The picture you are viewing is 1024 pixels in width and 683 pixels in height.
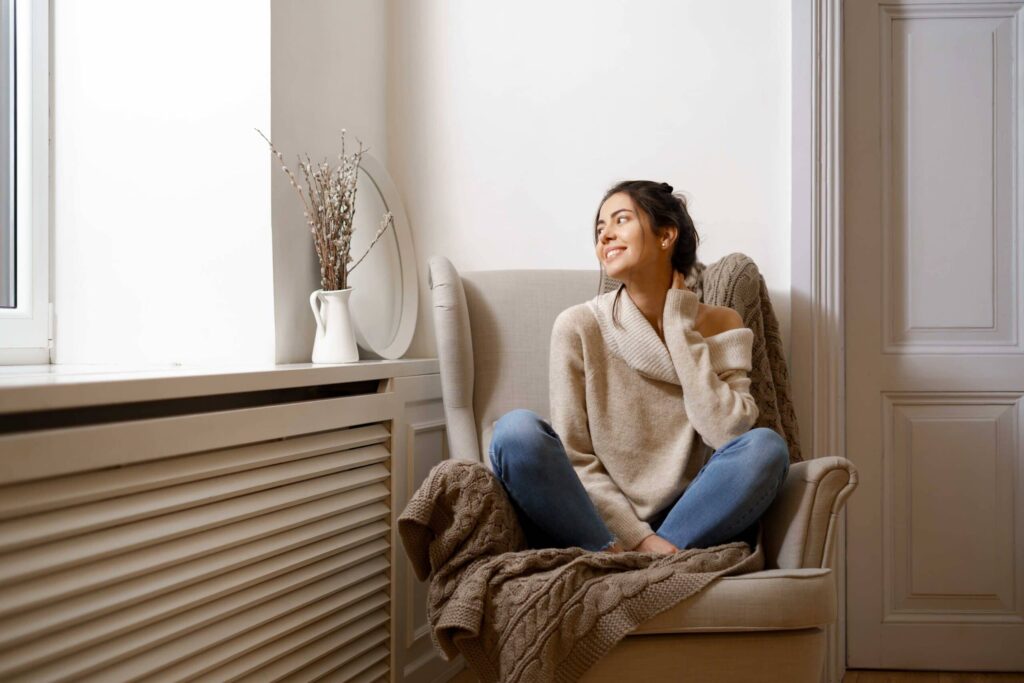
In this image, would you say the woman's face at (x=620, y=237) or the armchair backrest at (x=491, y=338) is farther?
the armchair backrest at (x=491, y=338)

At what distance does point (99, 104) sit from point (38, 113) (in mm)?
126

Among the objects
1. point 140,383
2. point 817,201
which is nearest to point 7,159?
point 140,383

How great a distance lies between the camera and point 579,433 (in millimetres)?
1893

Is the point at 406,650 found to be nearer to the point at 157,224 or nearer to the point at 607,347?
the point at 607,347

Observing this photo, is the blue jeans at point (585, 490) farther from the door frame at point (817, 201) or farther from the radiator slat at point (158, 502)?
the door frame at point (817, 201)

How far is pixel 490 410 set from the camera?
2154 millimetres

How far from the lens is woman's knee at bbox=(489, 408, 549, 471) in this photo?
1630 mm

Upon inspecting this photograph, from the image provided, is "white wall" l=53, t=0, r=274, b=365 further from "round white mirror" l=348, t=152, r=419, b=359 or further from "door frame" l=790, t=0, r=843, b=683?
"door frame" l=790, t=0, r=843, b=683

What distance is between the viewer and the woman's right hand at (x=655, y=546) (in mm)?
1693

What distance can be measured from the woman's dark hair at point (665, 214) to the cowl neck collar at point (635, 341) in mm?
33

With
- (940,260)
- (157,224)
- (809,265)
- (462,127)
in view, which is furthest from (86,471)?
(940,260)

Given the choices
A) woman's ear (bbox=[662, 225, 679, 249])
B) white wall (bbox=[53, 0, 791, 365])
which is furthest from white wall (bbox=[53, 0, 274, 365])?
woman's ear (bbox=[662, 225, 679, 249])

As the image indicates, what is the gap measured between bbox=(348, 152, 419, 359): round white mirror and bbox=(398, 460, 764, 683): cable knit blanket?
2.40ft

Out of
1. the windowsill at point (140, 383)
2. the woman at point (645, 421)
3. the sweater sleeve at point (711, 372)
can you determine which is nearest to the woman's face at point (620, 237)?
the woman at point (645, 421)
